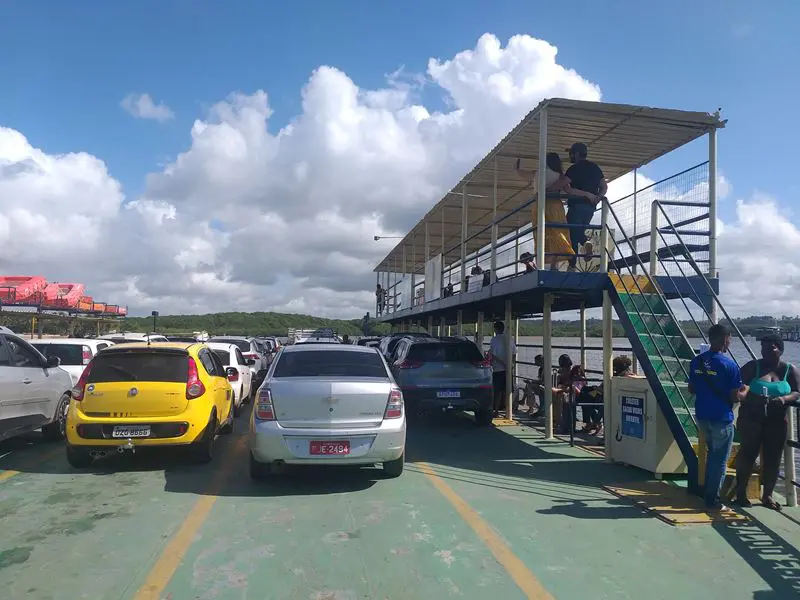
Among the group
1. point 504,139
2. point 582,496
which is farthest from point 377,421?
point 504,139

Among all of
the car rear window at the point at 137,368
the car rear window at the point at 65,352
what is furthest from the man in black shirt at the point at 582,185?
the car rear window at the point at 65,352

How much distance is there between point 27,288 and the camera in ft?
97.6

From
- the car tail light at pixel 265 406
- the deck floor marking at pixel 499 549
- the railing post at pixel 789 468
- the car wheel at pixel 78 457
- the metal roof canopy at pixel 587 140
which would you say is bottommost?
the deck floor marking at pixel 499 549

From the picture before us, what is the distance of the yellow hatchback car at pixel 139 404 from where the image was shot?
23.9ft

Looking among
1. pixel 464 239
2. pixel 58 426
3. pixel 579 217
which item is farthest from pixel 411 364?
pixel 58 426

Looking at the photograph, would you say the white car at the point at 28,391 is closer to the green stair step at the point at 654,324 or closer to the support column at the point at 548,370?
the support column at the point at 548,370

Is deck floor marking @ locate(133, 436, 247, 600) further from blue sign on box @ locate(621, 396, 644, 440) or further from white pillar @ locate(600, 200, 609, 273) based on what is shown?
white pillar @ locate(600, 200, 609, 273)

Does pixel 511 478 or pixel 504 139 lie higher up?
pixel 504 139

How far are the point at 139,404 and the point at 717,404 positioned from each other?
20.6 feet

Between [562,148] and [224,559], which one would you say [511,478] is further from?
[562,148]

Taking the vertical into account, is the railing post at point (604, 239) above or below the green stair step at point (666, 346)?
above

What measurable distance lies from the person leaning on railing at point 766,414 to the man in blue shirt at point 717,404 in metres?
0.23

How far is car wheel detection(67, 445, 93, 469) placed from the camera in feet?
24.2

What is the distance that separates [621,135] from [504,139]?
1.95 metres
